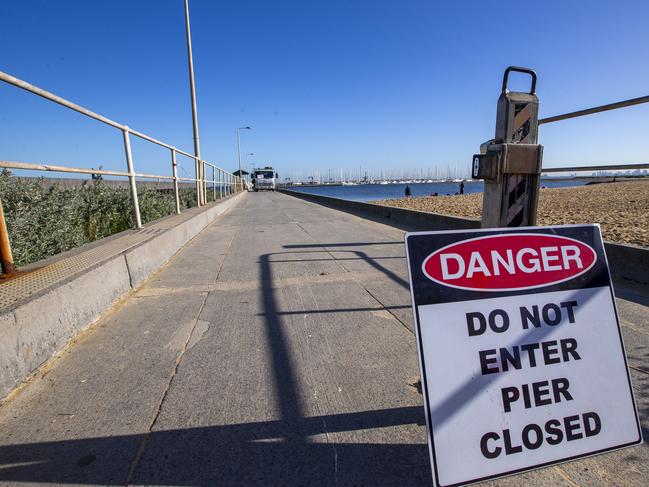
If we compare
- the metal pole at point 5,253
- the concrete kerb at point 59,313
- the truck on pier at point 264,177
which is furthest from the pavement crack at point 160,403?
the truck on pier at point 264,177

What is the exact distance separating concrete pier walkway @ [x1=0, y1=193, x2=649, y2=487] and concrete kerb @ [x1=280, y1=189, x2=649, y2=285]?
34cm

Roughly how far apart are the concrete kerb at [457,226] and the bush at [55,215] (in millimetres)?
6450

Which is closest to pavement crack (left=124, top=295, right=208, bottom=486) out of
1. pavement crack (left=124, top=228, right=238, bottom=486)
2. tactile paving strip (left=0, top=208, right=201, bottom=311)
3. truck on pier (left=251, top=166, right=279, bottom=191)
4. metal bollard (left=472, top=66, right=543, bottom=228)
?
pavement crack (left=124, top=228, right=238, bottom=486)

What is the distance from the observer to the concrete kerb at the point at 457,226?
4012mm

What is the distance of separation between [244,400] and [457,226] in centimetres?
601

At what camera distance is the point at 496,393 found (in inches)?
57.3

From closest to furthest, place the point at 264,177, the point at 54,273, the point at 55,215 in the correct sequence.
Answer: the point at 54,273 < the point at 55,215 < the point at 264,177

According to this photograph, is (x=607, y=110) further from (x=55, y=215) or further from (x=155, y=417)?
(x=55, y=215)

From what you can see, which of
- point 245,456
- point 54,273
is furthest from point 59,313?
point 245,456

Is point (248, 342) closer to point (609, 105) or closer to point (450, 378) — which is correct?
point (450, 378)

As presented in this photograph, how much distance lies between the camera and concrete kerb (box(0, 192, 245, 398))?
213 centimetres

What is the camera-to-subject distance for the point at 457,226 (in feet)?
23.3

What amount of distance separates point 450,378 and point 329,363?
48.6 inches

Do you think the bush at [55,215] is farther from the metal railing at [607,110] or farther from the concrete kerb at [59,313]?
the metal railing at [607,110]
